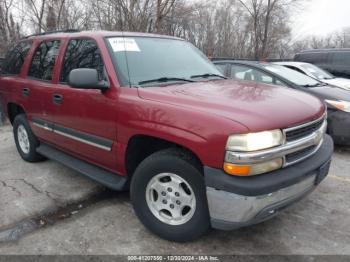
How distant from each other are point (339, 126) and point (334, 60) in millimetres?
7120

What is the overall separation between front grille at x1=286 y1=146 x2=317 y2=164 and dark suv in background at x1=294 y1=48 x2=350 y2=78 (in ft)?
31.7

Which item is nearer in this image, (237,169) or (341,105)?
(237,169)

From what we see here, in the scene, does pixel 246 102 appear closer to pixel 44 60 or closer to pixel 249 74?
pixel 44 60

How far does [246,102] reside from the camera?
9.43 ft

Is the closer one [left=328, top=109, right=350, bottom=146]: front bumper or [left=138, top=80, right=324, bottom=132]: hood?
[left=138, top=80, right=324, bottom=132]: hood

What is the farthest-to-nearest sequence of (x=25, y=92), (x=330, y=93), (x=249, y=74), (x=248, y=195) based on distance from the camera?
1. (x=249, y=74)
2. (x=330, y=93)
3. (x=25, y=92)
4. (x=248, y=195)

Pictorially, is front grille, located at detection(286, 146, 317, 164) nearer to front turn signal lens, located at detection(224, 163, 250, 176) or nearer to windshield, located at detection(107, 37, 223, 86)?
front turn signal lens, located at detection(224, 163, 250, 176)

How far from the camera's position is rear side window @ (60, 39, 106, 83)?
3.62 meters

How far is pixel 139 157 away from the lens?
340 centimetres

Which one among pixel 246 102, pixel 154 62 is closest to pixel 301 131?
pixel 246 102

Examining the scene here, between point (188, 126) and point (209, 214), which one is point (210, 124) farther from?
point (209, 214)

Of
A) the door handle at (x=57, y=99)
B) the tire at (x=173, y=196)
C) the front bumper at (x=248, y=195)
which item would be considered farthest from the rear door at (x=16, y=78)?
the front bumper at (x=248, y=195)

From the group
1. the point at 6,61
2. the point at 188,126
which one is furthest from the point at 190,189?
the point at 6,61

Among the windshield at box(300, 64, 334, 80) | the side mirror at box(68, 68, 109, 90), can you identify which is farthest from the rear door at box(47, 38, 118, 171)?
the windshield at box(300, 64, 334, 80)
